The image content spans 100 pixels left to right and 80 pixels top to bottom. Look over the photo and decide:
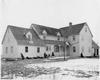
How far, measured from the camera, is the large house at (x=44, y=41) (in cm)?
2414

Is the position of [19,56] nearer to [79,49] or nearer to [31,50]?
[31,50]

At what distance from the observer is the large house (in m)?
24.1

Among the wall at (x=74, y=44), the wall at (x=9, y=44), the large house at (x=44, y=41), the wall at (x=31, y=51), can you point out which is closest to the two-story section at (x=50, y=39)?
the large house at (x=44, y=41)

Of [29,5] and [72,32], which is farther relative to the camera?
[72,32]

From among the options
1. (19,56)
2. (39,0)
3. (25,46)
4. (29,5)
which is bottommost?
(19,56)

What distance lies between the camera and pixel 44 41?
28.0m

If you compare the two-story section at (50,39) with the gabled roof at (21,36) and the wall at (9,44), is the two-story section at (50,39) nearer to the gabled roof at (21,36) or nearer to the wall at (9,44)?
the gabled roof at (21,36)

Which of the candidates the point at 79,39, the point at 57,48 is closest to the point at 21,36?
the point at 57,48

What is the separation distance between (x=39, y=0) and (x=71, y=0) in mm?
1490

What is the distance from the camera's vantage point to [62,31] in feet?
115

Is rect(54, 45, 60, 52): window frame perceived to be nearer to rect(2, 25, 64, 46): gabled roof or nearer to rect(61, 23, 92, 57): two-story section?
rect(2, 25, 64, 46): gabled roof

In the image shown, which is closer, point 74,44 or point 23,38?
point 23,38

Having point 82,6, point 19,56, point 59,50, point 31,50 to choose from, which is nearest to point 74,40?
point 59,50

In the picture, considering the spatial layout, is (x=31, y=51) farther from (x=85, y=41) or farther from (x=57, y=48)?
(x=85, y=41)
